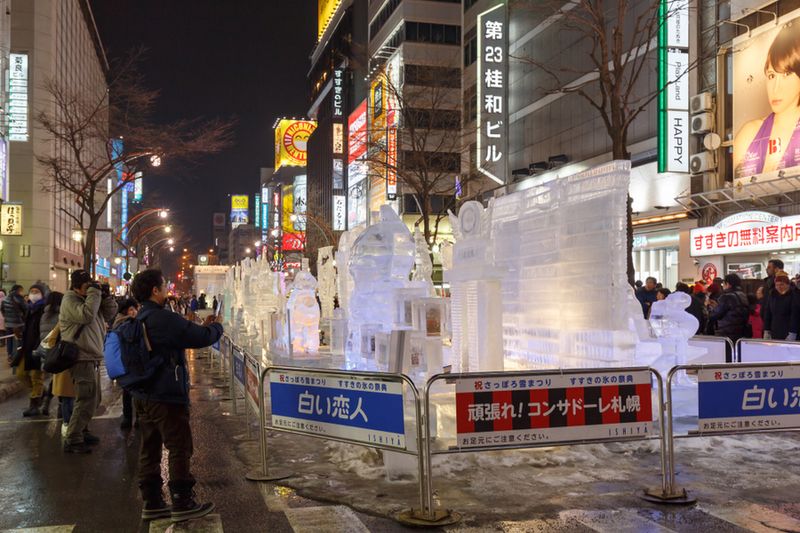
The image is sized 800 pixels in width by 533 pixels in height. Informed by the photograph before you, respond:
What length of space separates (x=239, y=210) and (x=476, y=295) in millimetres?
187603

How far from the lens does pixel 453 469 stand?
7270mm

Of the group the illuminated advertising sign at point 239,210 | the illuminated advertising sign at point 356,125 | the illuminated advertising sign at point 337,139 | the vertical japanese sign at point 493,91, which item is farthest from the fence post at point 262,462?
the illuminated advertising sign at point 239,210

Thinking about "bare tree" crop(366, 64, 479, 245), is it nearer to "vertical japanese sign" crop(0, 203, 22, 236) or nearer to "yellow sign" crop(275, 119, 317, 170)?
"vertical japanese sign" crop(0, 203, 22, 236)

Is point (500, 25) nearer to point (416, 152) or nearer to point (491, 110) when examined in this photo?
point (491, 110)

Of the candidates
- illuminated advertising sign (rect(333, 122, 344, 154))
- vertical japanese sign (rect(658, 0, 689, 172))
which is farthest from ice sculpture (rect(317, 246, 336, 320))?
illuminated advertising sign (rect(333, 122, 344, 154))

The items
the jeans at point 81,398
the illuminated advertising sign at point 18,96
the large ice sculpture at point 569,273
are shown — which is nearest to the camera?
the jeans at point 81,398

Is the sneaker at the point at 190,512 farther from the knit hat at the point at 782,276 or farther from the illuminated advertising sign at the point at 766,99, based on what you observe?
the illuminated advertising sign at the point at 766,99

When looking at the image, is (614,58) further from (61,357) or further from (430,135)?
(430,135)

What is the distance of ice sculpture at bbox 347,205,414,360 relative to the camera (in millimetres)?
13438

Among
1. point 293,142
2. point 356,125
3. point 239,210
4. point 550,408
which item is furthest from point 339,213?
point 239,210

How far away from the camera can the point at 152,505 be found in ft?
19.1

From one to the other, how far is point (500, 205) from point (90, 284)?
248 inches

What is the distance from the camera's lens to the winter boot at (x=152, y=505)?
5.81 metres

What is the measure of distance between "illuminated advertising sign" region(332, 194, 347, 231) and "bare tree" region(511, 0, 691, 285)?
37.9 meters
